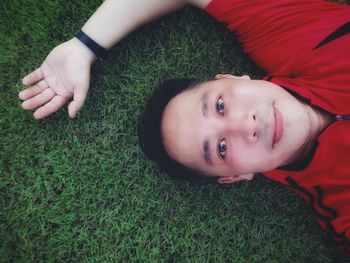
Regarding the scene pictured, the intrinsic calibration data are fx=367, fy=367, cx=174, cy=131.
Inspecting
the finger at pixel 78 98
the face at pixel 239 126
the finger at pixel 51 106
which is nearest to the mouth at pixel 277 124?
the face at pixel 239 126

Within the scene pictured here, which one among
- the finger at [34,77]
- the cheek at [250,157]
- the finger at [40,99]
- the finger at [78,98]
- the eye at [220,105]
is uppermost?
the finger at [34,77]

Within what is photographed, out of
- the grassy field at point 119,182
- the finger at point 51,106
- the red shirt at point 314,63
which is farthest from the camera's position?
the grassy field at point 119,182

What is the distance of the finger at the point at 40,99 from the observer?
2.34m

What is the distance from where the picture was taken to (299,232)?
2781 millimetres

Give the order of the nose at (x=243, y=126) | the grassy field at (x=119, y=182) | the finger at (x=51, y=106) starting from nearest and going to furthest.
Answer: the nose at (x=243, y=126) → the finger at (x=51, y=106) → the grassy field at (x=119, y=182)

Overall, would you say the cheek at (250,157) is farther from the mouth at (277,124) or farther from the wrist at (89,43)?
the wrist at (89,43)

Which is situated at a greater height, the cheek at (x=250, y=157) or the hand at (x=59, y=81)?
the hand at (x=59, y=81)

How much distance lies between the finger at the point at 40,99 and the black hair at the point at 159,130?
63 cm

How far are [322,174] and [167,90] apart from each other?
1138mm

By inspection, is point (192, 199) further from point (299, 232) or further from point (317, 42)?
point (317, 42)

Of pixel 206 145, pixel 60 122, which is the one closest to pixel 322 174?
pixel 206 145

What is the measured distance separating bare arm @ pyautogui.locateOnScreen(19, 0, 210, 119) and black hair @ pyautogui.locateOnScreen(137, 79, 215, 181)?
447mm

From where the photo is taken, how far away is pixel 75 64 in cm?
231

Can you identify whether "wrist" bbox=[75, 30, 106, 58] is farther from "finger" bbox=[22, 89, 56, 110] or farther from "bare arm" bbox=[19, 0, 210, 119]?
"finger" bbox=[22, 89, 56, 110]
